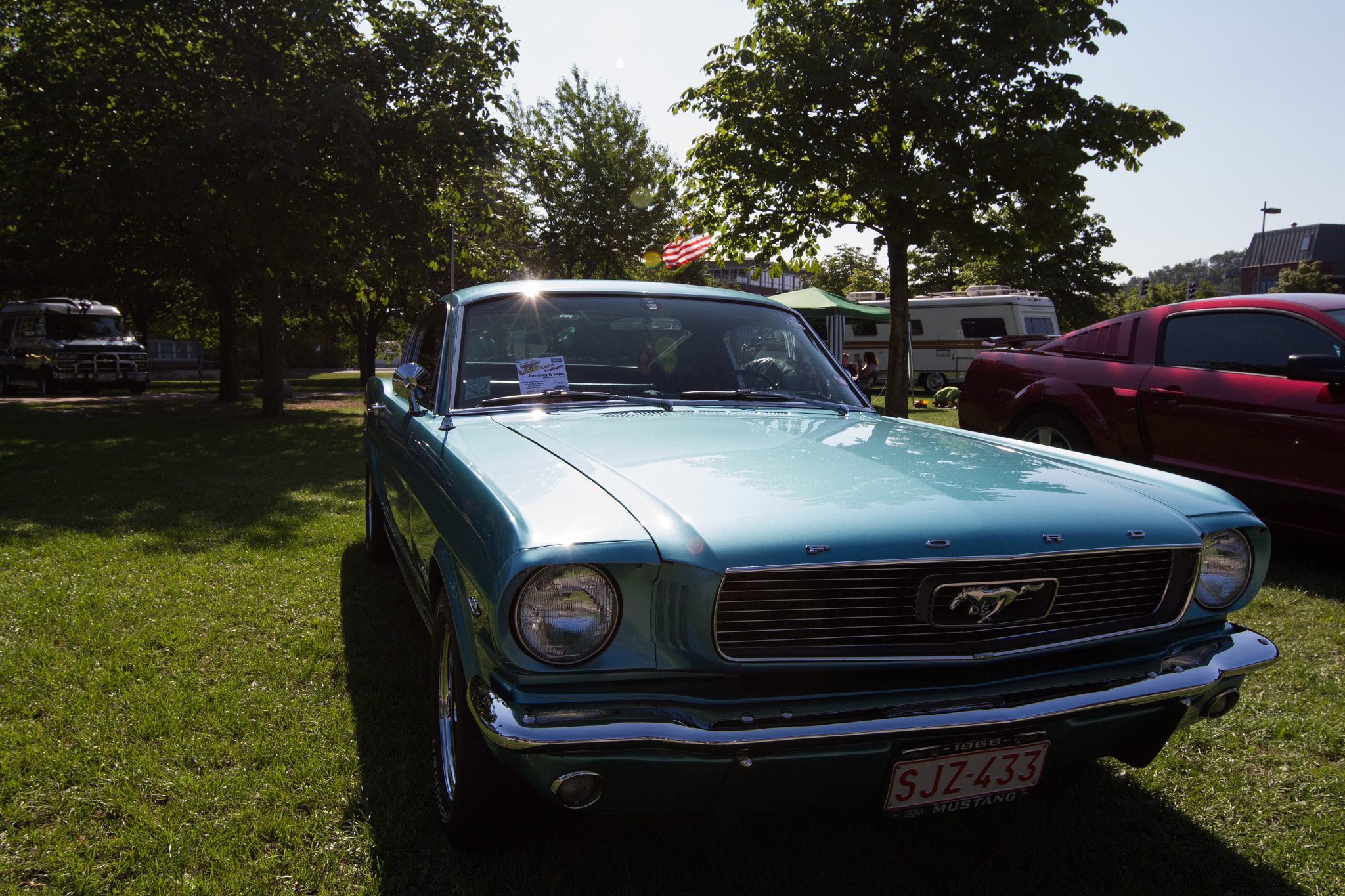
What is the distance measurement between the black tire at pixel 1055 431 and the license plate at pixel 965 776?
14.4 ft

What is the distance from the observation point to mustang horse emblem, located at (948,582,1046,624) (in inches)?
72.4

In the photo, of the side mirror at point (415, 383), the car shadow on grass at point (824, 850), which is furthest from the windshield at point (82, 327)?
the car shadow on grass at point (824, 850)

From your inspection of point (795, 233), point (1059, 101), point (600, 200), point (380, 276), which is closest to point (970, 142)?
point (1059, 101)

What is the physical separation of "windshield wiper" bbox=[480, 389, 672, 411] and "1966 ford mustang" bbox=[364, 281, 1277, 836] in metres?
0.41

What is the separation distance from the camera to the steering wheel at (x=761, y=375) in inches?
132

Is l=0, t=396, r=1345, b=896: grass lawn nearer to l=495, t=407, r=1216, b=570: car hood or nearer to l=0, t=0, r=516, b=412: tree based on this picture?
l=495, t=407, r=1216, b=570: car hood

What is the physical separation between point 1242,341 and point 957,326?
810 inches

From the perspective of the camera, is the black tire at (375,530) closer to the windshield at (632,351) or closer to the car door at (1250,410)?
the windshield at (632,351)

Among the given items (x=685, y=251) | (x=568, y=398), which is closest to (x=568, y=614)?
(x=568, y=398)

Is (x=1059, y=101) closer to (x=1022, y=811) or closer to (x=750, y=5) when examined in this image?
(x=750, y=5)

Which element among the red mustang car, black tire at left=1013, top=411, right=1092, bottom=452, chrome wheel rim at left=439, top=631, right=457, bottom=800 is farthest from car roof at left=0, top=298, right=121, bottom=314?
chrome wheel rim at left=439, top=631, right=457, bottom=800

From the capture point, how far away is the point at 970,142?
12.4m

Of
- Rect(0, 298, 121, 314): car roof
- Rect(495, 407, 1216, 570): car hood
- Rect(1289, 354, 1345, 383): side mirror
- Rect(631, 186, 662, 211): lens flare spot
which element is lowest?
Rect(495, 407, 1216, 570): car hood

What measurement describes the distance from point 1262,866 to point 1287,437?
3270 millimetres
